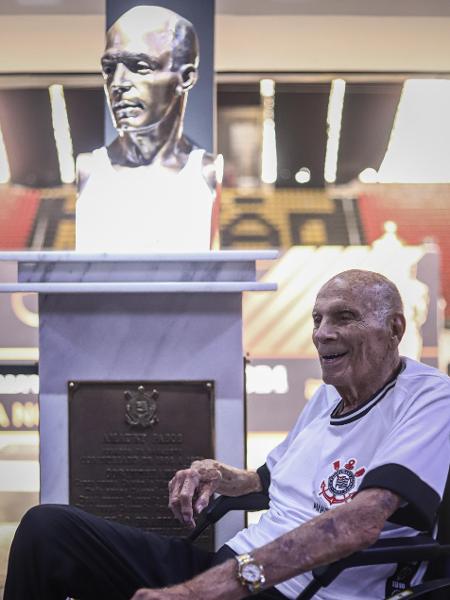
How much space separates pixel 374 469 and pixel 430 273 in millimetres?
4240

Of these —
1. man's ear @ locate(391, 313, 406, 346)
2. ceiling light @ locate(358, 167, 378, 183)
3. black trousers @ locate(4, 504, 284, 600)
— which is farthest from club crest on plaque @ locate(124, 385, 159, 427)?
ceiling light @ locate(358, 167, 378, 183)

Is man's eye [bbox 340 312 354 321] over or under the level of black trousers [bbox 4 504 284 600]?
over

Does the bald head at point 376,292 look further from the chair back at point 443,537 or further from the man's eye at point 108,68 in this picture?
the man's eye at point 108,68

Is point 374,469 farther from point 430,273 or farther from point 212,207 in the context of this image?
point 430,273

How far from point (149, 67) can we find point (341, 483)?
1945 mm

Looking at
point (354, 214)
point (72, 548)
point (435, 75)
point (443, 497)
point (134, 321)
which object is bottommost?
point (72, 548)

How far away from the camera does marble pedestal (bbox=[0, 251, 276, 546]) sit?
2537 millimetres

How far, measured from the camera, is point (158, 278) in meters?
2.51

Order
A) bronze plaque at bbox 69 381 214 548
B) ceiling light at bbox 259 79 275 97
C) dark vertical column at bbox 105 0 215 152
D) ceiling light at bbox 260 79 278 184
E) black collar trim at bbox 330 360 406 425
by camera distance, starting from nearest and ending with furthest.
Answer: black collar trim at bbox 330 360 406 425
bronze plaque at bbox 69 381 214 548
dark vertical column at bbox 105 0 215 152
ceiling light at bbox 259 79 275 97
ceiling light at bbox 260 79 278 184

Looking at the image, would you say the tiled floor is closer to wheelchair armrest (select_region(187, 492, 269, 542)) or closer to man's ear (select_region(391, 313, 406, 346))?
wheelchair armrest (select_region(187, 492, 269, 542))

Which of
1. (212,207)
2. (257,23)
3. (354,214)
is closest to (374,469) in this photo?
(212,207)

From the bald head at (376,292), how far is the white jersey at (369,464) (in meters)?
0.13

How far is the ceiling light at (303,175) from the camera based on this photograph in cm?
623

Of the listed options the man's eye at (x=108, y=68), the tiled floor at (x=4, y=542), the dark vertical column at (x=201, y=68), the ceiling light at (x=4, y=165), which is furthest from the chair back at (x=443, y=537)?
the ceiling light at (x=4, y=165)
